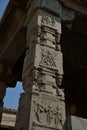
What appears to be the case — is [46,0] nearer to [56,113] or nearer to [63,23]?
[63,23]

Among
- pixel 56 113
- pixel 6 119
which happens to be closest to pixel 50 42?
pixel 56 113

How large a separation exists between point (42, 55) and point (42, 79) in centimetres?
57

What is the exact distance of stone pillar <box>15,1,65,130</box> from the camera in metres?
4.37

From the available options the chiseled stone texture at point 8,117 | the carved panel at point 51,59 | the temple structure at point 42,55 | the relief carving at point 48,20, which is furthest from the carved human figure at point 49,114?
the chiseled stone texture at point 8,117

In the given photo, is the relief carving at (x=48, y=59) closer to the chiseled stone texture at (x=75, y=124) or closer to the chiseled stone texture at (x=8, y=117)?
the chiseled stone texture at (x=75, y=124)

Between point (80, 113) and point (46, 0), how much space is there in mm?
6593

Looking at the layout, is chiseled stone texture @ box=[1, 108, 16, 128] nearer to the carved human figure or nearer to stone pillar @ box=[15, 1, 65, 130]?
stone pillar @ box=[15, 1, 65, 130]

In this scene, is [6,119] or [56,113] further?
[6,119]

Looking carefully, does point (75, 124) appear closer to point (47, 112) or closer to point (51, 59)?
point (47, 112)

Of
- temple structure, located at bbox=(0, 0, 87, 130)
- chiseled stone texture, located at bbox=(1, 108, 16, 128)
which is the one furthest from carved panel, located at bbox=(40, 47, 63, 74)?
chiseled stone texture, located at bbox=(1, 108, 16, 128)

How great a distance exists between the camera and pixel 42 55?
5.11 meters

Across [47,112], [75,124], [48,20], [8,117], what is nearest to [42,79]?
[47,112]

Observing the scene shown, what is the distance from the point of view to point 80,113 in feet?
36.4

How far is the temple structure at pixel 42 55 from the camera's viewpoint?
4480 mm
